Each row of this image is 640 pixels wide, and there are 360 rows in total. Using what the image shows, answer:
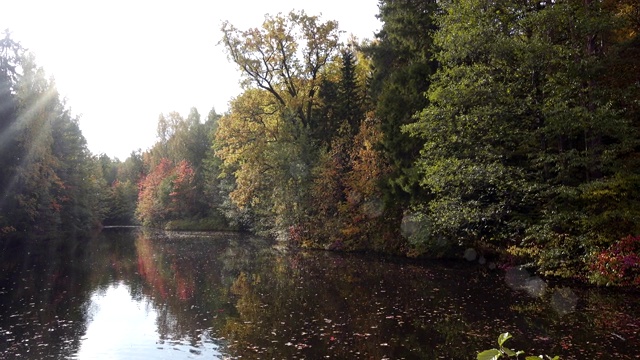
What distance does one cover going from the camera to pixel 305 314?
13.6 meters

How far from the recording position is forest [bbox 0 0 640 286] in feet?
57.7

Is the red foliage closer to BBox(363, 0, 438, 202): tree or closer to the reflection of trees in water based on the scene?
BBox(363, 0, 438, 202): tree

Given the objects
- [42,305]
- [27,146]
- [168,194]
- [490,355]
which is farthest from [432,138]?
[168,194]

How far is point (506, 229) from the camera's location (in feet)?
68.7

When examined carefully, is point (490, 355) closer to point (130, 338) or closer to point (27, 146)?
point (130, 338)

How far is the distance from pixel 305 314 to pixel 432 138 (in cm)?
1166

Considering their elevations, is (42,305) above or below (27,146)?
below

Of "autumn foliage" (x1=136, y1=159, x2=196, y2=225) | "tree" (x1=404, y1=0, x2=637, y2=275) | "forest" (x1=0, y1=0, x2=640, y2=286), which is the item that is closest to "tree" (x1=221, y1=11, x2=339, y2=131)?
"forest" (x1=0, y1=0, x2=640, y2=286)

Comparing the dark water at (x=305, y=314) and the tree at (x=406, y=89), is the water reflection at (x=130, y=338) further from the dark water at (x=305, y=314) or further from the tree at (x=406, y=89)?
the tree at (x=406, y=89)

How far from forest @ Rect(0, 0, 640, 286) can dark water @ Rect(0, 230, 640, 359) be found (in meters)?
2.49

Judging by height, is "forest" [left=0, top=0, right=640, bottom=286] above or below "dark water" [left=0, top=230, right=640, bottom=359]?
above

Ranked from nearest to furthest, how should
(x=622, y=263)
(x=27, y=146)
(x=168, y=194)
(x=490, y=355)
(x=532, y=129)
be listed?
(x=490, y=355), (x=622, y=263), (x=532, y=129), (x=27, y=146), (x=168, y=194)

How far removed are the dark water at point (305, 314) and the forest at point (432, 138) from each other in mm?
2492

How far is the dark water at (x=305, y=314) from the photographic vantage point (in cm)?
1033
